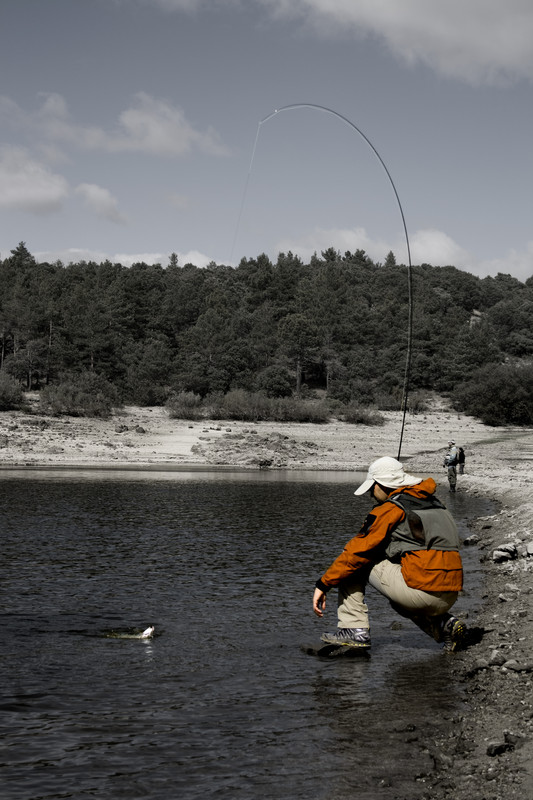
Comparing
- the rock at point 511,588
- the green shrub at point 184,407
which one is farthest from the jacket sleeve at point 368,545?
the green shrub at point 184,407

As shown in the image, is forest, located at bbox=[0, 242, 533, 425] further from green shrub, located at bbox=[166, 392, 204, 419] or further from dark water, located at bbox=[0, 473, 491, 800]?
dark water, located at bbox=[0, 473, 491, 800]

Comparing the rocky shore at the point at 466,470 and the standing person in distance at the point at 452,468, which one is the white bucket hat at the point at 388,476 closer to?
the rocky shore at the point at 466,470

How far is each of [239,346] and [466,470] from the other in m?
33.2

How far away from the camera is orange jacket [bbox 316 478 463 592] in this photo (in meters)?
7.27

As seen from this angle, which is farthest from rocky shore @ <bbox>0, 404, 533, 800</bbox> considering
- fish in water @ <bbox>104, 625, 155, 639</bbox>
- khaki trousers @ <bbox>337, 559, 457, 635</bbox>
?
fish in water @ <bbox>104, 625, 155, 639</bbox>

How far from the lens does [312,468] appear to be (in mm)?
37688

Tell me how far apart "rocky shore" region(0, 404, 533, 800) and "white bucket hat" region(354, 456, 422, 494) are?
1714mm

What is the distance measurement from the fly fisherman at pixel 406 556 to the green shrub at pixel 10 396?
40.6 m

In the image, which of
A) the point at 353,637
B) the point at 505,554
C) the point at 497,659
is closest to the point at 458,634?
the point at 497,659

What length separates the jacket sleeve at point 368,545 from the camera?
729cm

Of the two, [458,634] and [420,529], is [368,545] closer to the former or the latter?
[420,529]

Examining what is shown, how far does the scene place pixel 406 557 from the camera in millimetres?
7305

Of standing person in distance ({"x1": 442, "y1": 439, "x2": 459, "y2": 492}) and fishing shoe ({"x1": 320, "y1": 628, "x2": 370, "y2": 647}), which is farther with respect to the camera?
standing person in distance ({"x1": 442, "y1": 439, "x2": 459, "y2": 492})

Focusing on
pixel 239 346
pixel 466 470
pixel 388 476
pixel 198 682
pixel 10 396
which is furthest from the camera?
pixel 239 346
